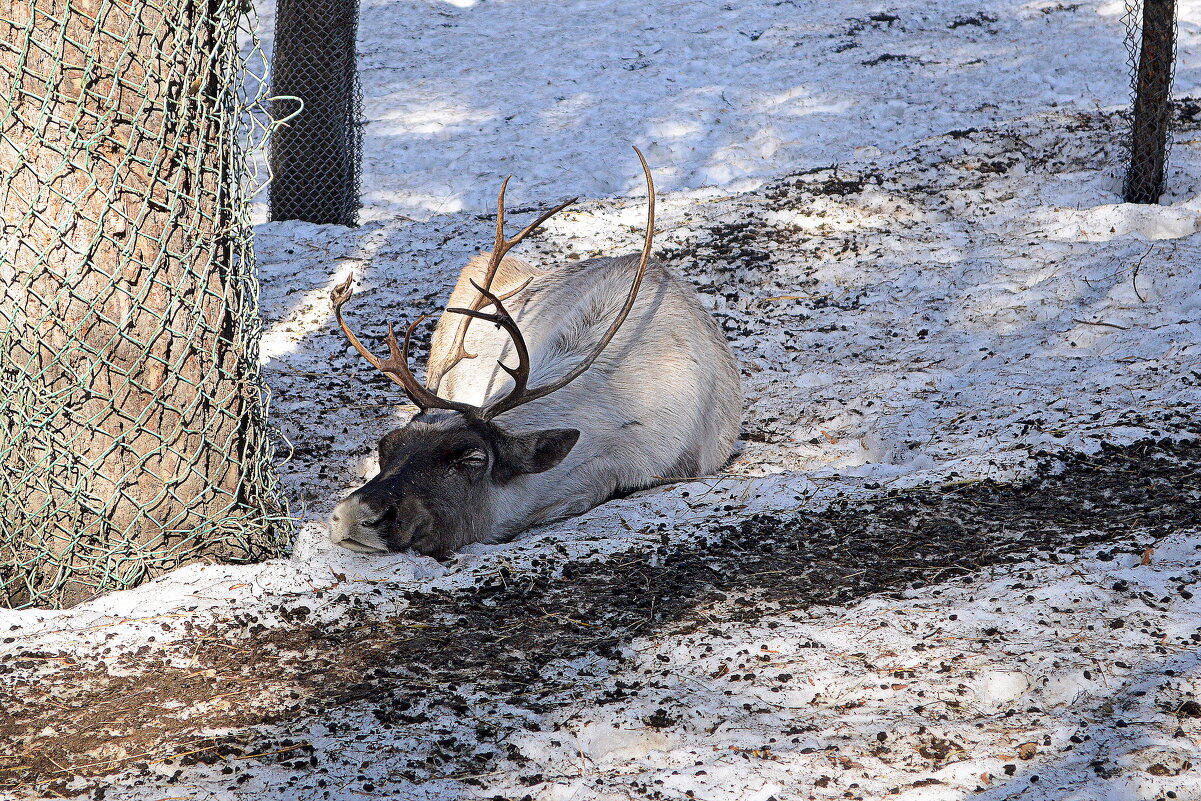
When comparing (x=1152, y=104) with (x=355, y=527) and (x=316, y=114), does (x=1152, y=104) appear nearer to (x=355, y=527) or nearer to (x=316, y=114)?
(x=355, y=527)

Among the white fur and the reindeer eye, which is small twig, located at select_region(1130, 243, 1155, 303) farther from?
the white fur

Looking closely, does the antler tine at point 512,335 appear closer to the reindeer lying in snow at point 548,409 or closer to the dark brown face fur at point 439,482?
the reindeer lying in snow at point 548,409

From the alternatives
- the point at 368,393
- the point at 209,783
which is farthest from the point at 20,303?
the point at 368,393

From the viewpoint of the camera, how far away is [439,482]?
435 cm

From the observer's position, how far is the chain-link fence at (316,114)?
8500 mm

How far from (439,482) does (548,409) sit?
774 millimetres

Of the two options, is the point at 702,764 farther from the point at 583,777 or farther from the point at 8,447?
the point at 8,447

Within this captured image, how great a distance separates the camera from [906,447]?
5027 millimetres

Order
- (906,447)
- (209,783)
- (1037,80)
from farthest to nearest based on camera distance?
(1037,80)
(906,447)
(209,783)

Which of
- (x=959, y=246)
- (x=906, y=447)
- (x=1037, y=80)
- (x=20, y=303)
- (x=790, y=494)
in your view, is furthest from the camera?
(x=1037, y=80)

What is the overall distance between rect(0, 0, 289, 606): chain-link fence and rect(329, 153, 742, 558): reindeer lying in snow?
0.54 m

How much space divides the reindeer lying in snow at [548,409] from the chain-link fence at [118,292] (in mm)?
539

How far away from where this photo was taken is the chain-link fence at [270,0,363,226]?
335 inches

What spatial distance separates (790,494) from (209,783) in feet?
8.48
